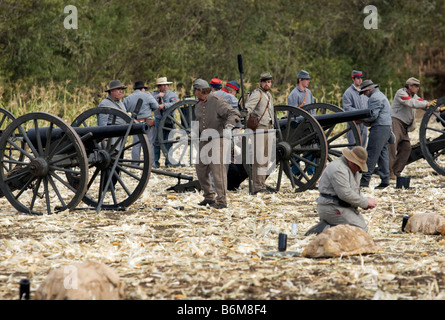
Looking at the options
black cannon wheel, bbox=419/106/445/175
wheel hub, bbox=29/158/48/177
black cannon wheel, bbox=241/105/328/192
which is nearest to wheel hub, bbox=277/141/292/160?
black cannon wheel, bbox=241/105/328/192

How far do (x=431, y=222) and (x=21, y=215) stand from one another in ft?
15.7

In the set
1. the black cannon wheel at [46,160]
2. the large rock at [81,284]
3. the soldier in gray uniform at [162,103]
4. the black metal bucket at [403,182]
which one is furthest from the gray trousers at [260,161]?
the large rock at [81,284]

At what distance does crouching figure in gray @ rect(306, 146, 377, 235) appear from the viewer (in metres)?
7.71

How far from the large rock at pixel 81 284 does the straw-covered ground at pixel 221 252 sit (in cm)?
26

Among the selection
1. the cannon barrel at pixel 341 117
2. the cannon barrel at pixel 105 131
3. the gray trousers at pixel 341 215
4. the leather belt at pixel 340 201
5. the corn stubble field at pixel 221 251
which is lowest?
the corn stubble field at pixel 221 251

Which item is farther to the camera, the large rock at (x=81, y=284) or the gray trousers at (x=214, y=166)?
the gray trousers at (x=214, y=166)

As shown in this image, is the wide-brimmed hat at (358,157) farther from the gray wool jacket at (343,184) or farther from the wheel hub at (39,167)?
the wheel hub at (39,167)

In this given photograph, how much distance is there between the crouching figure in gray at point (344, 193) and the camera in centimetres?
771

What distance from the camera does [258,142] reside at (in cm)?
1123

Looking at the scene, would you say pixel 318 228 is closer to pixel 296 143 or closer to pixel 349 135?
pixel 296 143

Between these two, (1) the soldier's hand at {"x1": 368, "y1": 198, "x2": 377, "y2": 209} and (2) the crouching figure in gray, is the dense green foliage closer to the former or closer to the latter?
(2) the crouching figure in gray

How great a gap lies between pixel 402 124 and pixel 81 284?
8.82 metres

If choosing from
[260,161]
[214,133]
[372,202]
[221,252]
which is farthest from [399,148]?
[221,252]
